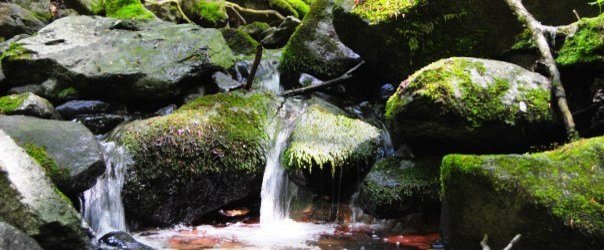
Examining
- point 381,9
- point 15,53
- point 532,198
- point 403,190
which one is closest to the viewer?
point 532,198

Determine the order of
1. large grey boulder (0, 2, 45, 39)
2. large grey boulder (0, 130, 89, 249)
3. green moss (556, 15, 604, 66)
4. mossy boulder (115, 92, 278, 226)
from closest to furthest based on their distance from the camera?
1. large grey boulder (0, 130, 89, 249)
2. green moss (556, 15, 604, 66)
3. mossy boulder (115, 92, 278, 226)
4. large grey boulder (0, 2, 45, 39)

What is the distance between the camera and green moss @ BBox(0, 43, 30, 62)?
702cm

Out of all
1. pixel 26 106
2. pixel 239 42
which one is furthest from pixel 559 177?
pixel 239 42

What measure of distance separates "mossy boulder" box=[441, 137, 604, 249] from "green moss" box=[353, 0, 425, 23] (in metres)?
2.76

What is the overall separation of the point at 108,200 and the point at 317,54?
380cm

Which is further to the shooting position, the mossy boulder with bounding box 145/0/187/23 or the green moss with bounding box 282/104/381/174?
the mossy boulder with bounding box 145/0/187/23

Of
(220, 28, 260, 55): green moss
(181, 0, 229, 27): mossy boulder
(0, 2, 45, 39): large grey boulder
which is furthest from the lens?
(181, 0, 229, 27): mossy boulder

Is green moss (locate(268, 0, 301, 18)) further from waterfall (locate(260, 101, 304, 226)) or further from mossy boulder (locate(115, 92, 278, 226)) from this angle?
waterfall (locate(260, 101, 304, 226))

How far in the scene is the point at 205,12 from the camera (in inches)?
505

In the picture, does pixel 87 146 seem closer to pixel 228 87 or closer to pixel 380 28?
pixel 228 87

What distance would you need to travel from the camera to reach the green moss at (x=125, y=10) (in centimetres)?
1056

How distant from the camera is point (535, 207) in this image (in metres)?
3.28

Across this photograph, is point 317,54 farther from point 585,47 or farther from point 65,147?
point 65,147

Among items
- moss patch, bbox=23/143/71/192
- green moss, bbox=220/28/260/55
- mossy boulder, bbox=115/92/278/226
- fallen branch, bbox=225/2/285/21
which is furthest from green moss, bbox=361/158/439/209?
fallen branch, bbox=225/2/285/21
